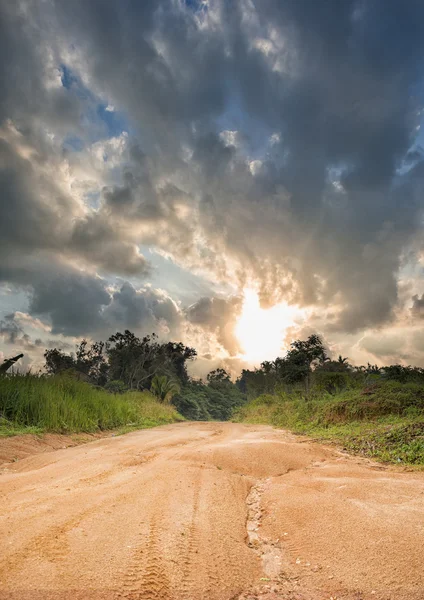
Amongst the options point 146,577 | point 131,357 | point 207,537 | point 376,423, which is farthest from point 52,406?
point 131,357

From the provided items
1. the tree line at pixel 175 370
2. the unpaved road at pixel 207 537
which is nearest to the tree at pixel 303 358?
the tree line at pixel 175 370

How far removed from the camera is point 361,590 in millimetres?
1640

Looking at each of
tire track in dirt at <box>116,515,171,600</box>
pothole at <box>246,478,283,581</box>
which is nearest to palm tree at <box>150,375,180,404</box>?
pothole at <box>246,478,283,581</box>

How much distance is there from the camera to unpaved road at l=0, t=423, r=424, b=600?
1.61m

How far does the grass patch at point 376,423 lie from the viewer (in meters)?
6.04

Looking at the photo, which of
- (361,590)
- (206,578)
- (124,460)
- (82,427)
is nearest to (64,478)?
(124,460)

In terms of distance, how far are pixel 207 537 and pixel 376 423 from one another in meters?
9.08

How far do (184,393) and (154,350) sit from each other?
6.17m

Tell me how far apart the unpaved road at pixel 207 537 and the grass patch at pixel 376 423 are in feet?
8.60

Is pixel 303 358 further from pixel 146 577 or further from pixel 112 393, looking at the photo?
pixel 146 577

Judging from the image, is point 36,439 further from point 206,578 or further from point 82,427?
point 206,578

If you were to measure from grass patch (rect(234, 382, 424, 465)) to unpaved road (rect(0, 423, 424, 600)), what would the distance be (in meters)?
2.62

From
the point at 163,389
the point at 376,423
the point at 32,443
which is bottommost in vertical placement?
the point at 32,443

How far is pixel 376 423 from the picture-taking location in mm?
9820
